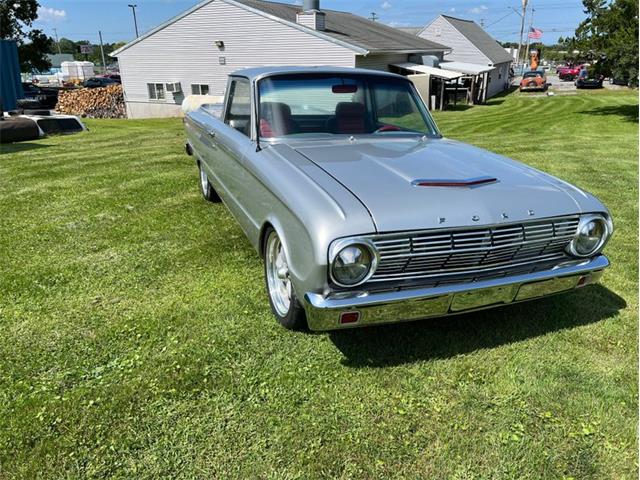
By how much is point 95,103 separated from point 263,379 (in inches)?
1259

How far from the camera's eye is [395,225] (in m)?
2.31

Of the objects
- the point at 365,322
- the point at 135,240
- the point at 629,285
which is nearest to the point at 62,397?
the point at 365,322

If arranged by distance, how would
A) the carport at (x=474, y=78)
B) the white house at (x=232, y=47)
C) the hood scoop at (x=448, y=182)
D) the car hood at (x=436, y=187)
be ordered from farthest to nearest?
the carport at (x=474, y=78) < the white house at (x=232, y=47) < the hood scoop at (x=448, y=182) < the car hood at (x=436, y=187)

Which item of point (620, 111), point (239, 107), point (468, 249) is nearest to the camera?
point (468, 249)

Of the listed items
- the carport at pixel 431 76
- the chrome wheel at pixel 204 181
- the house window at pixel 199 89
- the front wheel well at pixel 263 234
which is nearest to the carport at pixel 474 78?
the carport at pixel 431 76

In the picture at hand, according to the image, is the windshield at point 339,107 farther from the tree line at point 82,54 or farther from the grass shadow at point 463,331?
the tree line at point 82,54

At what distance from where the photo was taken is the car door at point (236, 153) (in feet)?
11.6

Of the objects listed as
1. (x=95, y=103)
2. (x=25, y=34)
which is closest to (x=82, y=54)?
(x=25, y=34)

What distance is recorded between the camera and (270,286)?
10.5ft

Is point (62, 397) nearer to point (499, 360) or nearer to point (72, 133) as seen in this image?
point (499, 360)

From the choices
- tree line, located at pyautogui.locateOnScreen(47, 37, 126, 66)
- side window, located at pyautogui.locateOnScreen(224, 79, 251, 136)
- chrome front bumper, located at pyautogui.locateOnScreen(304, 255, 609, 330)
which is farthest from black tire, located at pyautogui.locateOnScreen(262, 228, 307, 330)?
tree line, located at pyautogui.locateOnScreen(47, 37, 126, 66)

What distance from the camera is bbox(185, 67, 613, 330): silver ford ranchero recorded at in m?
2.34

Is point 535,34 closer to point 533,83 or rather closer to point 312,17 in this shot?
point 533,83

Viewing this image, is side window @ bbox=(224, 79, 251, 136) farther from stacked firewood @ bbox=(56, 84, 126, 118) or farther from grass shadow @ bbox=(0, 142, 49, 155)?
stacked firewood @ bbox=(56, 84, 126, 118)
